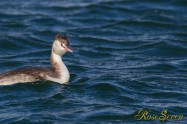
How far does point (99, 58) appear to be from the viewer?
23641 millimetres

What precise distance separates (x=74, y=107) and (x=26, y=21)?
37.7ft

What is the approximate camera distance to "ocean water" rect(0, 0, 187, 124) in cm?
1745

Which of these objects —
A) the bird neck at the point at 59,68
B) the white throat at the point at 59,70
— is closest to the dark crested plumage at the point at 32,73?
the white throat at the point at 59,70

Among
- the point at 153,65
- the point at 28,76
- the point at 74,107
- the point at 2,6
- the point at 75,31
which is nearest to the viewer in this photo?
the point at 74,107

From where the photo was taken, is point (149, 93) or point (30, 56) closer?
point (149, 93)

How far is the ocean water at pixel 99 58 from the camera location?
1745 centimetres

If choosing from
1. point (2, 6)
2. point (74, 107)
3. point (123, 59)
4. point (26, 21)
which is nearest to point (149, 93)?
point (74, 107)

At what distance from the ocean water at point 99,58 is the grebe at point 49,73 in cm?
15

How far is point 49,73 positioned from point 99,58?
180 inches

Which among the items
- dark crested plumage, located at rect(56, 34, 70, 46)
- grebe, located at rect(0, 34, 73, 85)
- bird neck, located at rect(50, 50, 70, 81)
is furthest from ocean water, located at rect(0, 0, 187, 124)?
dark crested plumage, located at rect(56, 34, 70, 46)

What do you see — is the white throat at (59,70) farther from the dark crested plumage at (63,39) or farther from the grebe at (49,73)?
the dark crested plumage at (63,39)

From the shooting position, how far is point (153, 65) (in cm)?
2239

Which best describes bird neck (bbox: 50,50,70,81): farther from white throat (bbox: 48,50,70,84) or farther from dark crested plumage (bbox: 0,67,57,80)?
dark crested plumage (bbox: 0,67,57,80)

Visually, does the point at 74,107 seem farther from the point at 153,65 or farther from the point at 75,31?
the point at 75,31
